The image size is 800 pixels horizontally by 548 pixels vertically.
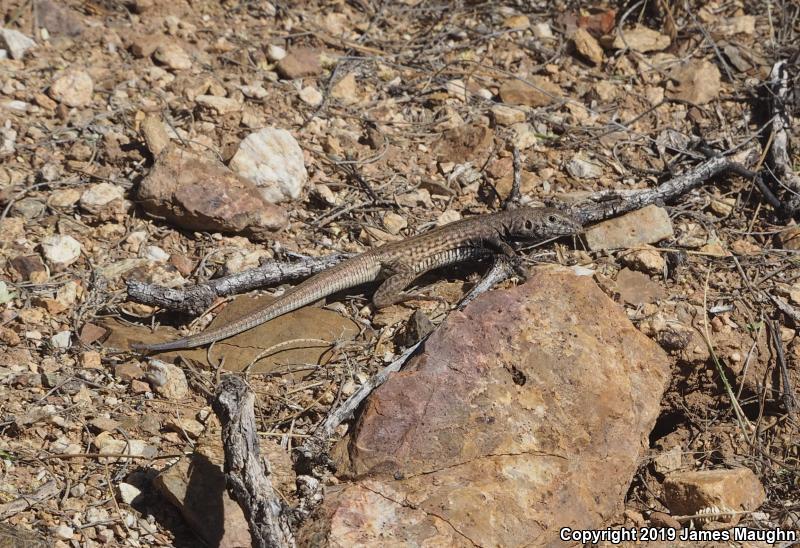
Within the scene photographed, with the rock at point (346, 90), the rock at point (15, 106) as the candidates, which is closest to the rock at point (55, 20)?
the rock at point (15, 106)

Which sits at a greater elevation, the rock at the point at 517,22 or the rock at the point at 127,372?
the rock at the point at 517,22

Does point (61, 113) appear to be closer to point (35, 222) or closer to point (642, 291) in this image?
point (35, 222)

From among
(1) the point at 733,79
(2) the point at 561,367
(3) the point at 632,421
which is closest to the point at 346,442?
(2) the point at 561,367

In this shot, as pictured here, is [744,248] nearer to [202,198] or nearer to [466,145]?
[466,145]

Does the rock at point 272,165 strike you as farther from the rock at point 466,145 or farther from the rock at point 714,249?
the rock at point 714,249

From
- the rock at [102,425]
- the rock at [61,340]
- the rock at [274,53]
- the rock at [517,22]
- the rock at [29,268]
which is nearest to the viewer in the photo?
the rock at [102,425]

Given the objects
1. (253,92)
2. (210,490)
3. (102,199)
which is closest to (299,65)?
(253,92)

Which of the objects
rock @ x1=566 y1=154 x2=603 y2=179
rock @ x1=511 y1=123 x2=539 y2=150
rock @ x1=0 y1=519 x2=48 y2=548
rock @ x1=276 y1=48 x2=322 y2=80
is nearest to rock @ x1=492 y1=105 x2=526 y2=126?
rock @ x1=511 y1=123 x2=539 y2=150
